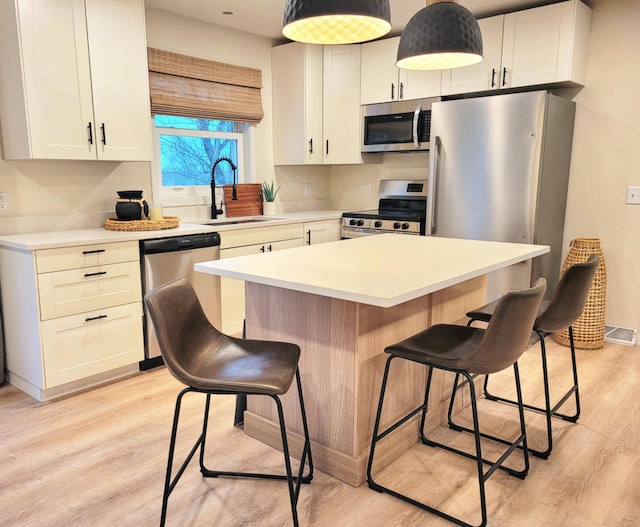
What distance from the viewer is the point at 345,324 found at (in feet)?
6.41

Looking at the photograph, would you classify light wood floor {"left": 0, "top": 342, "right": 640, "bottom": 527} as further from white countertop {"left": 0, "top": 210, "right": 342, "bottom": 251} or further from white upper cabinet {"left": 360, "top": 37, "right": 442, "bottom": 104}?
white upper cabinet {"left": 360, "top": 37, "right": 442, "bottom": 104}

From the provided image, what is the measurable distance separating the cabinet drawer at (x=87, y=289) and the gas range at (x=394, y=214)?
204cm

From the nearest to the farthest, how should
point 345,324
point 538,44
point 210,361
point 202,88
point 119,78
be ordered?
1. point 210,361
2. point 345,324
3. point 119,78
4. point 538,44
5. point 202,88

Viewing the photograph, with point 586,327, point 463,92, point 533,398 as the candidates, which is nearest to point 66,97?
point 463,92

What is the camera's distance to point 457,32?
2.11 m

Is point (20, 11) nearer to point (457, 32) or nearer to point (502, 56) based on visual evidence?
point (457, 32)

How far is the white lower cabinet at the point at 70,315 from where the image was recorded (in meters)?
2.75

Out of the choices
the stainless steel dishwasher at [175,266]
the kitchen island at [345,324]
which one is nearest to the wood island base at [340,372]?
the kitchen island at [345,324]

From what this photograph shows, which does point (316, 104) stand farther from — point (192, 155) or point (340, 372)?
point (340, 372)

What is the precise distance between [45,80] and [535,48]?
3140 mm

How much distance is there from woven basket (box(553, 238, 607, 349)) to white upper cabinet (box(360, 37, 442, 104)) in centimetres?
162

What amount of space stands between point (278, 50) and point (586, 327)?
11.0 ft

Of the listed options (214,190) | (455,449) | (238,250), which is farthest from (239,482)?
(214,190)

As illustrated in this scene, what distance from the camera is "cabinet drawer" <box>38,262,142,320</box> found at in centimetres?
274
